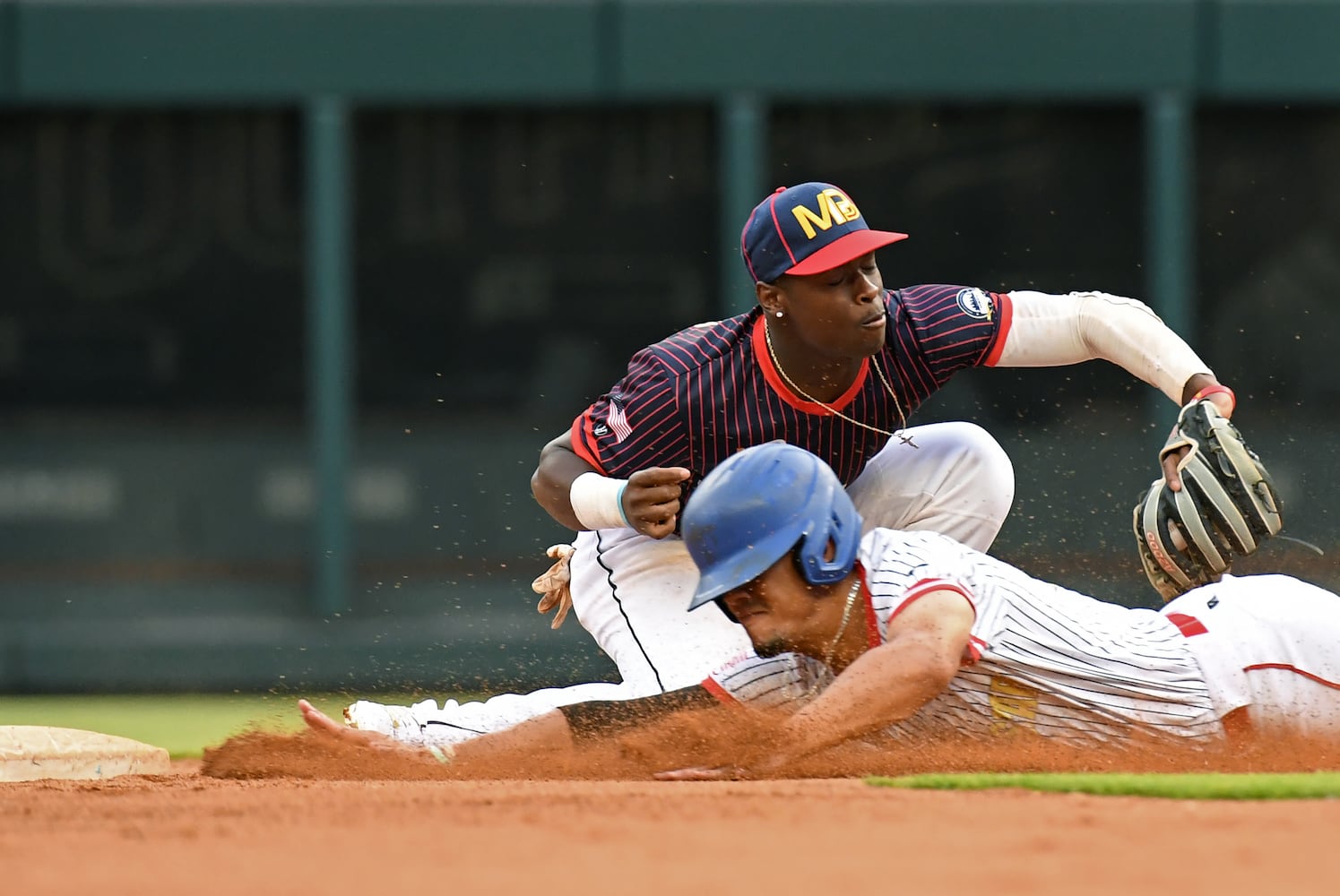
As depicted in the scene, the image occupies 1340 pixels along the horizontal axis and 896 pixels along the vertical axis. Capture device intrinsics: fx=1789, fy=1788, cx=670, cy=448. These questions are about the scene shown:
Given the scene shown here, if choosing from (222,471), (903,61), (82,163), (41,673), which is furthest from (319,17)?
(41,673)

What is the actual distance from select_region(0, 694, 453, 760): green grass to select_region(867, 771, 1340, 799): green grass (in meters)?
3.28

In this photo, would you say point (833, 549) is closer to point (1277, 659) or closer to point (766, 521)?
point (766, 521)

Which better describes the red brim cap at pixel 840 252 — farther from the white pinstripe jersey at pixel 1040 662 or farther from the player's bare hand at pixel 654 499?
the white pinstripe jersey at pixel 1040 662

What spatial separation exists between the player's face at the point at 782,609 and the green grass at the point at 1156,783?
33 centimetres

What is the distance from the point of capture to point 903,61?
991 centimetres

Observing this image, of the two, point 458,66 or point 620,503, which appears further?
point 458,66

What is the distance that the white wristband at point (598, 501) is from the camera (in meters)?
4.41

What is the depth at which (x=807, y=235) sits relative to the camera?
4418 mm

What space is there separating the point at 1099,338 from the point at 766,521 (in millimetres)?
1399

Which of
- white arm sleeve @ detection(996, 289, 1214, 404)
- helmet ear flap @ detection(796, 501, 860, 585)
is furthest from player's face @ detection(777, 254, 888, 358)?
helmet ear flap @ detection(796, 501, 860, 585)

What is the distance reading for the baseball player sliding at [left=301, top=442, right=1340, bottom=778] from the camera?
12.1 ft

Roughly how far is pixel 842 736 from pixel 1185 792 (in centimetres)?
67

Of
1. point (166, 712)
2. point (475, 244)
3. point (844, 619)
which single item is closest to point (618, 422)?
point (844, 619)

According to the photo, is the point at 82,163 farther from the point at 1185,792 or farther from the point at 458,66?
the point at 1185,792
